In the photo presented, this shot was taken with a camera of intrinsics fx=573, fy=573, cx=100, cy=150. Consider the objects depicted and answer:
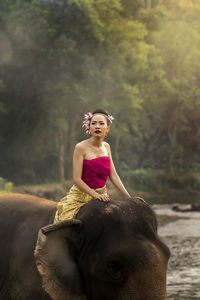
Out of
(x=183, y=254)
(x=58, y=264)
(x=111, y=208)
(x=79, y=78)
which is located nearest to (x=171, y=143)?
(x=79, y=78)

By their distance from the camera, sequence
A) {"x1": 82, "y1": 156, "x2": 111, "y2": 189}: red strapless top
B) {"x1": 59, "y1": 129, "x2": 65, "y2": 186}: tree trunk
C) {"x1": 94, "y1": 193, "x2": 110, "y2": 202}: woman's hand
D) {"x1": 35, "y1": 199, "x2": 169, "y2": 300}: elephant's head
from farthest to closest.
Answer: {"x1": 59, "y1": 129, "x2": 65, "y2": 186}: tree trunk
{"x1": 82, "y1": 156, "x2": 111, "y2": 189}: red strapless top
{"x1": 94, "y1": 193, "x2": 110, "y2": 202}: woman's hand
{"x1": 35, "y1": 199, "x2": 169, "y2": 300}: elephant's head

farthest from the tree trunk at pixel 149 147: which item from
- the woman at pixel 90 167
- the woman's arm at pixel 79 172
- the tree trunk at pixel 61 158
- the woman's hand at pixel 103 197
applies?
the woman's hand at pixel 103 197

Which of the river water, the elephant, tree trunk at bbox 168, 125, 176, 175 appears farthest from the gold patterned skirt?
tree trunk at bbox 168, 125, 176, 175

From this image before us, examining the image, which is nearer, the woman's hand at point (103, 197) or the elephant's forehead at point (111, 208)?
the elephant's forehead at point (111, 208)

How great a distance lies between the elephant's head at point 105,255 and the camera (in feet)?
12.7

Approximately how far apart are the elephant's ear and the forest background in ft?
102

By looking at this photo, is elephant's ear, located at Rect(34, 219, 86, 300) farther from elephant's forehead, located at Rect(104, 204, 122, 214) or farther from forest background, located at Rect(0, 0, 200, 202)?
forest background, located at Rect(0, 0, 200, 202)

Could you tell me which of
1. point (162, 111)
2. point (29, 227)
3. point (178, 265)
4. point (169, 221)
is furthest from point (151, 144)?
point (29, 227)

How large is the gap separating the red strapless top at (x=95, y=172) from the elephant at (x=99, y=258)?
336 millimetres

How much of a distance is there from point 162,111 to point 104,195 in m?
40.3

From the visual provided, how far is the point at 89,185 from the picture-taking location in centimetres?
466

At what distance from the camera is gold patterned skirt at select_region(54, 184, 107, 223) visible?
4438 mm

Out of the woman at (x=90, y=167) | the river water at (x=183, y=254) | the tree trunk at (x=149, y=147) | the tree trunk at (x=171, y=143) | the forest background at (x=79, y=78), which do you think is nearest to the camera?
the woman at (x=90, y=167)

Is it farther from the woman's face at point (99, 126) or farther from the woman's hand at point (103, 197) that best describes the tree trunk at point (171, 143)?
the woman's hand at point (103, 197)
